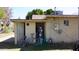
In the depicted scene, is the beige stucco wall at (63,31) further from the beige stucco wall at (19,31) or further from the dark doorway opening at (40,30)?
the beige stucco wall at (19,31)

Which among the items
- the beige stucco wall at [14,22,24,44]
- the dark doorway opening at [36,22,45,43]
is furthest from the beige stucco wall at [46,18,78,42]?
the beige stucco wall at [14,22,24,44]

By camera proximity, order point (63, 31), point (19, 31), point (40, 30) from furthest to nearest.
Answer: point (19, 31) < point (40, 30) < point (63, 31)

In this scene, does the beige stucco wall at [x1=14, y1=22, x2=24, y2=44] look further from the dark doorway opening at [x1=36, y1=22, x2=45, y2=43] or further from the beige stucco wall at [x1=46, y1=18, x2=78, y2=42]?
the beige stucco wall at [x1=46, y1=18, x2=78, y2=42]

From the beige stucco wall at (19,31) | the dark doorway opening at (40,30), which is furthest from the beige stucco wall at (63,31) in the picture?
the beige stucco wall at (19,31)

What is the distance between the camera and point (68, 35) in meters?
21.6

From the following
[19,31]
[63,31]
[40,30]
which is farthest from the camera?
[19,31]

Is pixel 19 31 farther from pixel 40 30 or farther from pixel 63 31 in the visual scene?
pixel 63 31

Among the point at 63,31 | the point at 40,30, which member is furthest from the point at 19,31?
the point at 63,31

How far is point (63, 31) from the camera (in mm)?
21641
